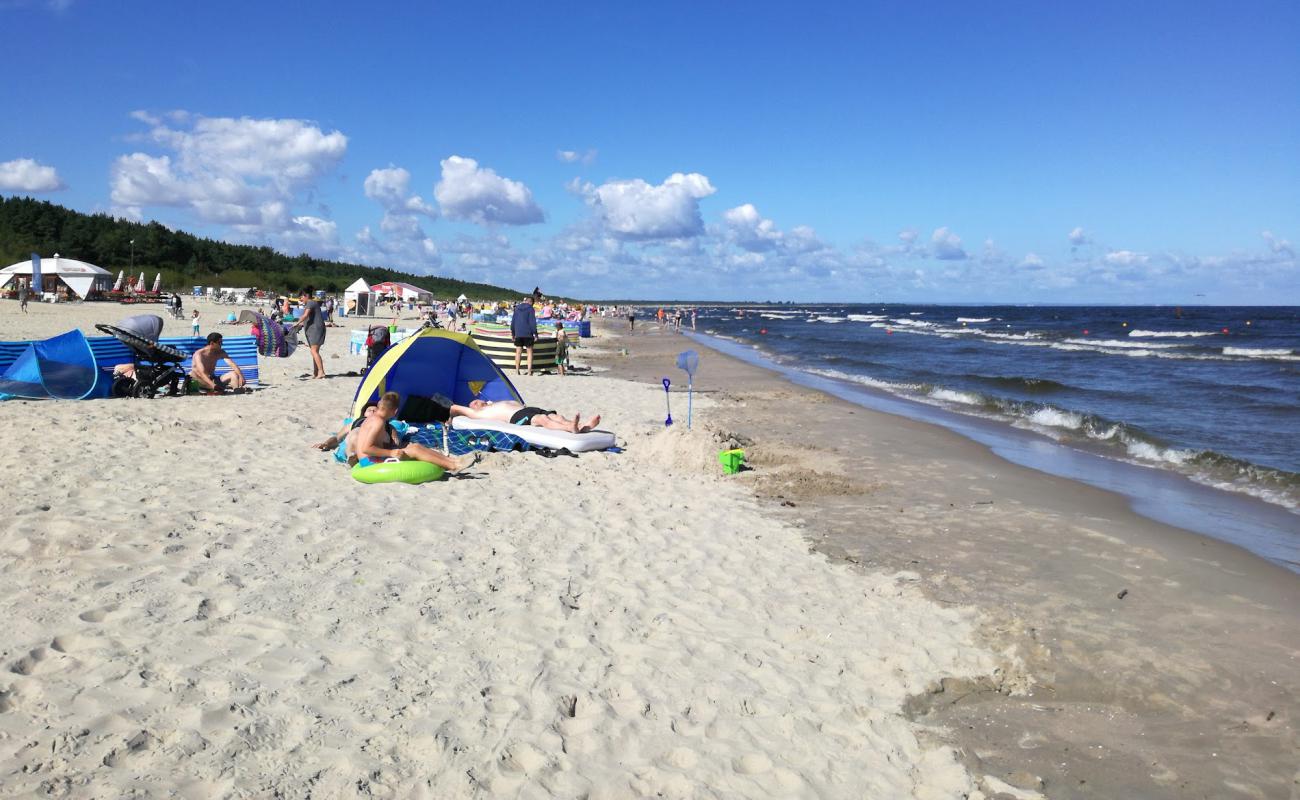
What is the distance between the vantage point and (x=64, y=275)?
38.0m

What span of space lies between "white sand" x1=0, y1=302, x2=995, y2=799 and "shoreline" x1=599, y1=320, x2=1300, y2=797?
37cm

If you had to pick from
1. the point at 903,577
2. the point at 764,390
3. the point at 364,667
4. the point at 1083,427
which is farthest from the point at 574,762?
the point at 764,390

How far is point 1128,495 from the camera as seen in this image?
878 cm

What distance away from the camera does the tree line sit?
58.9 meters

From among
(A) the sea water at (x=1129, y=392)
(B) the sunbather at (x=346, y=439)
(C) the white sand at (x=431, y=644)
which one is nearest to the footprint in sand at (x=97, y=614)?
(C) the white sand at (x=431, y=644)

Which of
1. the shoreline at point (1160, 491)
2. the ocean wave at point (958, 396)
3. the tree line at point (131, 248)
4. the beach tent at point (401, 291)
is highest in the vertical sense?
the tree line at point (131, 248)

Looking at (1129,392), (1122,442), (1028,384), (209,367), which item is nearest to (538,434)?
(209,367)

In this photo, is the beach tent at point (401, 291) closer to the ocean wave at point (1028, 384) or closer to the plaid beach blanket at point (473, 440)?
the ocean wave at point (1028, 384)

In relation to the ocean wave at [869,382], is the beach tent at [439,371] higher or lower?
higher

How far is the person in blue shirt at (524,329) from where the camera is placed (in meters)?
16.4

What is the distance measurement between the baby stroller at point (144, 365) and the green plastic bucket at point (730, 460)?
7.97 m

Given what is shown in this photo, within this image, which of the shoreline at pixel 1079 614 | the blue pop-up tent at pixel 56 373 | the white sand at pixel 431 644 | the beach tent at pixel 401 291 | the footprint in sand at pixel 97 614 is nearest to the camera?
the white sand at pixel 431 644

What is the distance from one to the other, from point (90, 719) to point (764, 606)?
3.35 meters

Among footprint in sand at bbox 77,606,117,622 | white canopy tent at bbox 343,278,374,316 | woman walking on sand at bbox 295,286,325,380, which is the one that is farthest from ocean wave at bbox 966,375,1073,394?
white canopy tent at bbox 343,278,374,316
